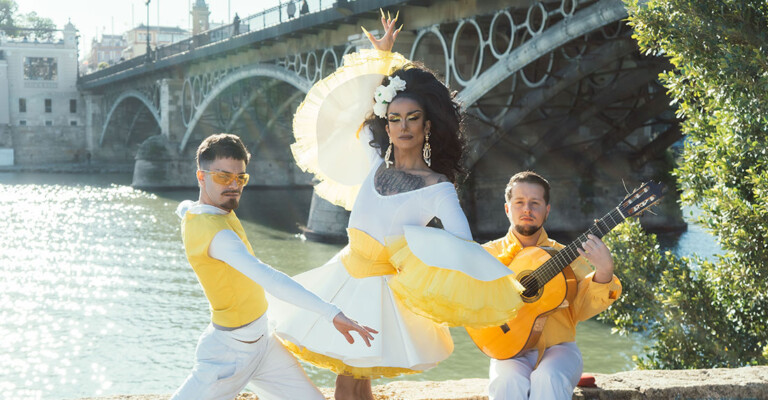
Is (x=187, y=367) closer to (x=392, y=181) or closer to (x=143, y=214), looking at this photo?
(x=392, y=181)

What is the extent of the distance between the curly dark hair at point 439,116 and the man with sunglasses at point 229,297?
707 millimetres

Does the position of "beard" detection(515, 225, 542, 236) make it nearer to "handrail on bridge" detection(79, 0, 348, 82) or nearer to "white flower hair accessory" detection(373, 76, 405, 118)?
"white flower hair accessory" detection(373, 76, 405, 118)

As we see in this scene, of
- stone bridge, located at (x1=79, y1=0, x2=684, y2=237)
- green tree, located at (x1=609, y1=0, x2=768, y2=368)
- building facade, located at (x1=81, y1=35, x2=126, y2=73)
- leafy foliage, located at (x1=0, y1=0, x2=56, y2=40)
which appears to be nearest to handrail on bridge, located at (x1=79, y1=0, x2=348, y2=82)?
stone bridge, located at (x1=79, y1=0, x2=684, y2=237)

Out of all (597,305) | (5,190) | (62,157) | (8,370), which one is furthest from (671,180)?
(62,157)

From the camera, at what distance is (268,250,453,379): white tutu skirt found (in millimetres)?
2916

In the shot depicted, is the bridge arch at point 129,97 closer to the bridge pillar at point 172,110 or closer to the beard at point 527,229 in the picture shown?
the bridge pillar at point 172,110

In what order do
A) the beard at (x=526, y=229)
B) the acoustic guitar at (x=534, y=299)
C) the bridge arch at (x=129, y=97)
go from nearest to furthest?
the acoustic guitar at (x=534, y=299) < the beard at (x=526, y=229) < the bridge arch at (x=129, y=97)

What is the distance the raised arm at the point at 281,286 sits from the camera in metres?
2.67

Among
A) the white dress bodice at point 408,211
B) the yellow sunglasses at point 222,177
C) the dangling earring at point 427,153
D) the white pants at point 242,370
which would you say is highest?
the dangling earring at point 427,153

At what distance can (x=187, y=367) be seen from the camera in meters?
9.64

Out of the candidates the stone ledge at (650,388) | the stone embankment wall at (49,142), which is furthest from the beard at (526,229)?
the stone embankment wall at (49,142)

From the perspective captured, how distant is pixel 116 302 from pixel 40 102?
5329 centimetres

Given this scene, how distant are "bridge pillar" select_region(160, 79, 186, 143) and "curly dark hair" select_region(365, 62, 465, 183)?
33.8 metres

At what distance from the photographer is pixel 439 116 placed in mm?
3195
